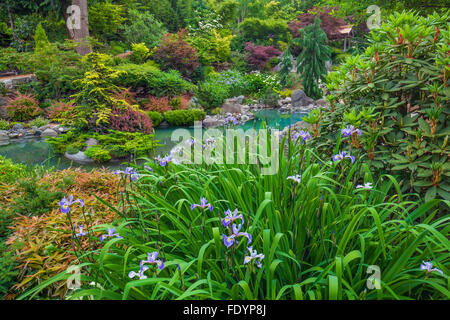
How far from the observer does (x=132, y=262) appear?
1357 millimetres

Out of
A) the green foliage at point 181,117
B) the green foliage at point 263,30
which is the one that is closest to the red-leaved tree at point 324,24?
the green foliage at point 263,30

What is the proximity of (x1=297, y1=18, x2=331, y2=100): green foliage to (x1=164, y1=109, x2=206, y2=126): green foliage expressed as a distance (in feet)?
22.0

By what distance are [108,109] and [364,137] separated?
20.7ft

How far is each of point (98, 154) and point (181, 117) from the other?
421cm

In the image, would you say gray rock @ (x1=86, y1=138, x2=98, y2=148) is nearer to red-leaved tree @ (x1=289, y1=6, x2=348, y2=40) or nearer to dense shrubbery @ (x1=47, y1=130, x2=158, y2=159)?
dense shrubbery @ (x1=47, y1=130, x2=158, y2=159)

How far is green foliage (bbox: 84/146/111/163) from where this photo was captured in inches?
240

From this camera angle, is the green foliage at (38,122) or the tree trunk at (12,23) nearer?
the green foliage at (38,122)

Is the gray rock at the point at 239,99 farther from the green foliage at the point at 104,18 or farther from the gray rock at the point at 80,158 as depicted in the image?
the green foliage at the point at 104,18

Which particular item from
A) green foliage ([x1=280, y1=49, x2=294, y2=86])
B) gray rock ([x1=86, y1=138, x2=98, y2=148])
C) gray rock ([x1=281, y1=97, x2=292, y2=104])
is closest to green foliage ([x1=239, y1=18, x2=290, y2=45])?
green foliage ([x1=280, y1=49, x2=294, y2=86])

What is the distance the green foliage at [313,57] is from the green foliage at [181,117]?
6.71 meters

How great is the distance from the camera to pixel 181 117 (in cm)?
993

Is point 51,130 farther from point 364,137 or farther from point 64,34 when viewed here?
point 64,34

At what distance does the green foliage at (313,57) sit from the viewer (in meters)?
13.9
